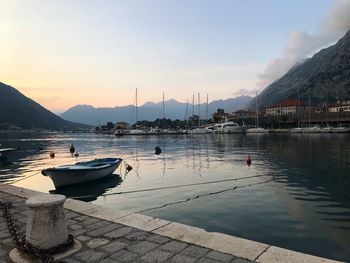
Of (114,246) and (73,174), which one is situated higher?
(114,246)

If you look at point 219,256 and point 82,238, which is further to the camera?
point 82,238

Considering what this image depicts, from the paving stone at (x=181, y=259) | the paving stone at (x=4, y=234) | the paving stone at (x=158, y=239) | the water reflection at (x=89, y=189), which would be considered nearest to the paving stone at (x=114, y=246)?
the paving stone at (x=158, y=239)

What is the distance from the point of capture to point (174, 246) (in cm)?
772

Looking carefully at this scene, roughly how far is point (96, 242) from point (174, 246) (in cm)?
173

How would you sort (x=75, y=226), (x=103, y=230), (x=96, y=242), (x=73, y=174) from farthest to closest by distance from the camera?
1. (x=73, y=174)
2. (x=75, y=226)
3. (x=103, y=230)
4. (x=96, y=242)

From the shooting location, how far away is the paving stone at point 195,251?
284 inches

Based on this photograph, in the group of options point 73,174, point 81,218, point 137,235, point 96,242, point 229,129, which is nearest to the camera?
point 96,242

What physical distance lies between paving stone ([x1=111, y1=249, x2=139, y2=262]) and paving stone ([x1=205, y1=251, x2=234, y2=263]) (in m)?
1.41

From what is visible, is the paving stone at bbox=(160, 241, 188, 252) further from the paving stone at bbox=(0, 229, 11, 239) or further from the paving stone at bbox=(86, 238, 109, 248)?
the paving stone at bbox=(0, 229, 11, 239)

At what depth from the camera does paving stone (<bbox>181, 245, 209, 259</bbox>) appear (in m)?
7.22

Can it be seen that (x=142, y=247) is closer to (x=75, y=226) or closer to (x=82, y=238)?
(x=82, y=238)

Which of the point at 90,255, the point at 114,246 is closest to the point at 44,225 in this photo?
the point at 90,255

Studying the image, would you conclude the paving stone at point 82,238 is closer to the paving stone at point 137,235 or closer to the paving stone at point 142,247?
the paving stone at point 137,235

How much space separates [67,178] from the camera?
84.6 feet
